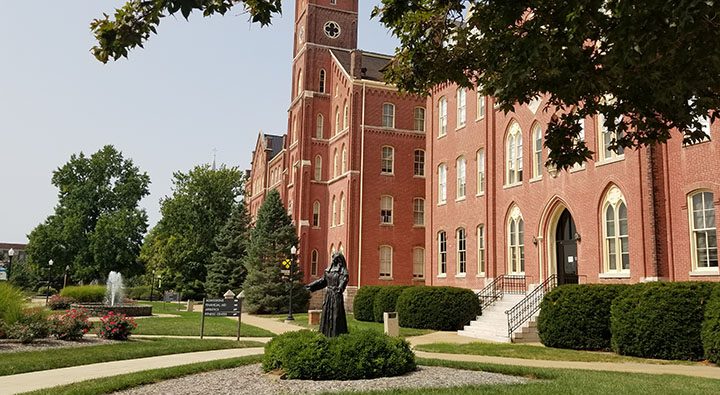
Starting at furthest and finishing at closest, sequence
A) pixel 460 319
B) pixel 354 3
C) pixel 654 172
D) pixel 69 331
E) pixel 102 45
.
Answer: pixel 354 3
pixel 460 319
pixel 654 172
pixel 69 331
pixel 102 45

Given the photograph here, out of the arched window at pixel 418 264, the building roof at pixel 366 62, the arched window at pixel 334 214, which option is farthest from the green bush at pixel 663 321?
the building roof at pixel 366 62

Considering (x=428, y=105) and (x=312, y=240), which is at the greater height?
(x=428, y=105)

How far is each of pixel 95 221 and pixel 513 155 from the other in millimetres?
50049

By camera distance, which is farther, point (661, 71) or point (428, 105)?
point (428, 105)

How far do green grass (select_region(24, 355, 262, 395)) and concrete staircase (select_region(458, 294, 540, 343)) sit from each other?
9317mm

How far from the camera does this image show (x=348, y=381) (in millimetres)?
9766

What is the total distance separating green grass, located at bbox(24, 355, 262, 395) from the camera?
9.23m

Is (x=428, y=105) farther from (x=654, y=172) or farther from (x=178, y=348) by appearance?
(x=178, y=348)

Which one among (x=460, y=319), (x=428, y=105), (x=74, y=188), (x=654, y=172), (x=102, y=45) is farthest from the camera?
(x=74, y=188)

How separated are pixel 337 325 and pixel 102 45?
7.00 metres

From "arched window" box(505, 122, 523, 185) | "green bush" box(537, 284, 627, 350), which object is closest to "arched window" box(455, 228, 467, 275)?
"arched window" box(505, 122, 523, 185)

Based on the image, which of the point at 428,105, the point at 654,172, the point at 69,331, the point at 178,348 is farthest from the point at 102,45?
the point at 428,105

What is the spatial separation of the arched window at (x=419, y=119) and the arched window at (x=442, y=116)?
8071 mm

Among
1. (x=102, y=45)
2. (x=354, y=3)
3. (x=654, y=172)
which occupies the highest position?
(x=354, y=3)
